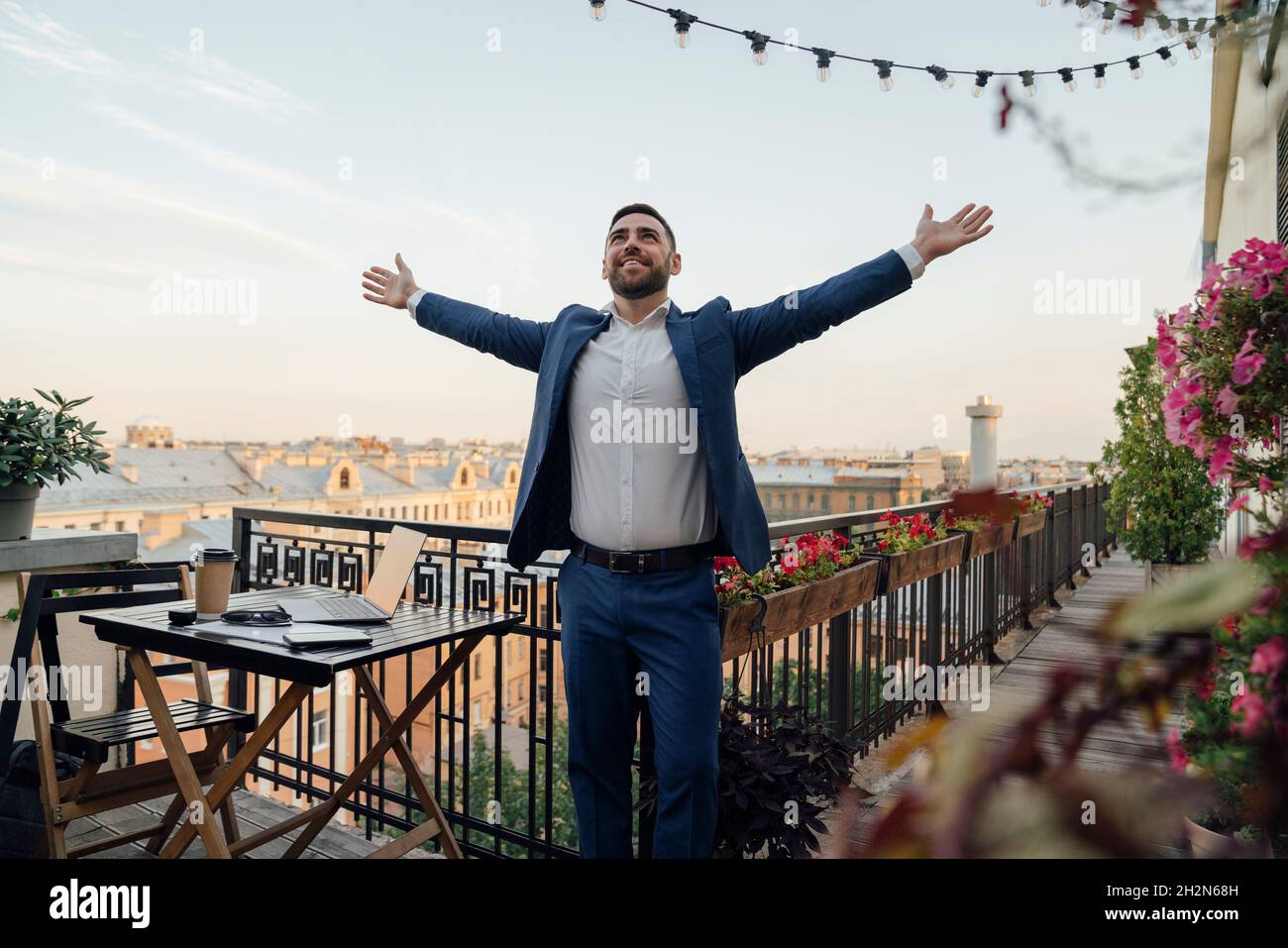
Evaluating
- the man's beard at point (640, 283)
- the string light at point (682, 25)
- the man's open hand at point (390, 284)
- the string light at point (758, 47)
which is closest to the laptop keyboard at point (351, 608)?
the man's open hand at point (390, 284)

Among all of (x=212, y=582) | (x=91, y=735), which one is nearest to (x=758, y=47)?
(x=212, y=582)

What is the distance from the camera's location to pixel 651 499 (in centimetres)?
202

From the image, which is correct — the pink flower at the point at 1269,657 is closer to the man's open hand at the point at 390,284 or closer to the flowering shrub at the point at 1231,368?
the flowering shrub at the point at 1231,368

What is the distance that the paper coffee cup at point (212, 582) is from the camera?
7.80 feet

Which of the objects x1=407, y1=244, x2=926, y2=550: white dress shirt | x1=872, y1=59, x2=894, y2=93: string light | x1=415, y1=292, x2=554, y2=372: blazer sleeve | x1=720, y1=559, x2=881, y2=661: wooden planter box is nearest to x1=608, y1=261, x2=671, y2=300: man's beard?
x1=407, y1=244, x2=926, y2=550: white dress shirt

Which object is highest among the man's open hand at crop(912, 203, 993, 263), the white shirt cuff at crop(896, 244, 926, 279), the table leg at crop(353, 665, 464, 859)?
the man's open hand at crop(912, 203, 993, 263)

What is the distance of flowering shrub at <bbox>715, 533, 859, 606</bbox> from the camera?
2.37 m

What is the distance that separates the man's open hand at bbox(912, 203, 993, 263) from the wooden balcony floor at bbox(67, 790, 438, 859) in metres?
2.38

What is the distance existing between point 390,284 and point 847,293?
1441 mm

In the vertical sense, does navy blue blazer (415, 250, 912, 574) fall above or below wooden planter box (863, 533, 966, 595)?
above

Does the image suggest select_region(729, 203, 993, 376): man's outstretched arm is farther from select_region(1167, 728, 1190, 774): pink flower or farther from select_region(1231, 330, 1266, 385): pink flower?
select_region(1167, 728, 1190, 774): pink flower

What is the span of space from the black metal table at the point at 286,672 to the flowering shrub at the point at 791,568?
69 centimetres
